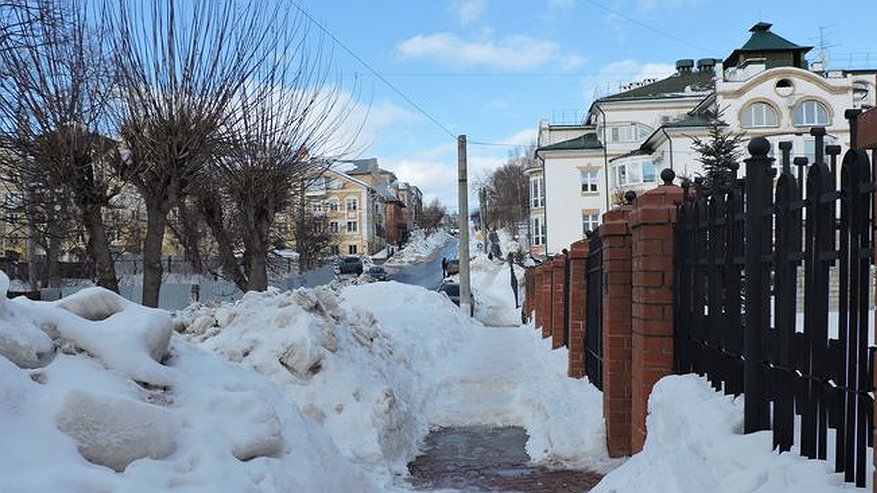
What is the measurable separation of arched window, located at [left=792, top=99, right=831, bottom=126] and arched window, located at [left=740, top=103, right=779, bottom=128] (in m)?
1.03

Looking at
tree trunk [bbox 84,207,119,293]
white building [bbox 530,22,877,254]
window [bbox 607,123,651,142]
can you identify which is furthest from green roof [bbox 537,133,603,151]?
tree trunk [bbox 84,207,119,293]

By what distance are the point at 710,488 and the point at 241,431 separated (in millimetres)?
2233

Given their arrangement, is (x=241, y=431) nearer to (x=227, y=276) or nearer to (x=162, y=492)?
(x=162, y=492)

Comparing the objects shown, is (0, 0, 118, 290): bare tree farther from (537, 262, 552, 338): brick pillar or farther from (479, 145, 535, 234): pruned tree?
(479, 145, 535, 234): pruned tree

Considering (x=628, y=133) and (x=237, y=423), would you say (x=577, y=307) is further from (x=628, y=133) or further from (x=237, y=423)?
(x=628, y=133)

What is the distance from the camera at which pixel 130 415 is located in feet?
10.8

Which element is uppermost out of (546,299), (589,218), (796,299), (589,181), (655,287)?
(589,181)

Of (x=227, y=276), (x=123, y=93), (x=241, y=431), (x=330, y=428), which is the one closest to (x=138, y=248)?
(x=227, y=276)

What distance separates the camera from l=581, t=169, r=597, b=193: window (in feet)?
162

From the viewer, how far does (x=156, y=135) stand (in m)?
11.3

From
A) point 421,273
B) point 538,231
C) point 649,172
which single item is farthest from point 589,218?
point 421,273

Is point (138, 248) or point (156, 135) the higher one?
point (156, 135)

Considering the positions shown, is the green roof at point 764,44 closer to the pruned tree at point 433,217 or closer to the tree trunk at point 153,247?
the tree trunk at point 153,247

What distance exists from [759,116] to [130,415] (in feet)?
138
